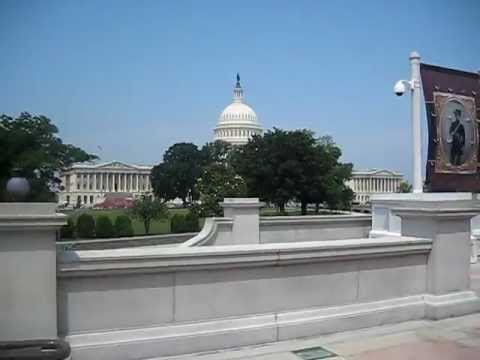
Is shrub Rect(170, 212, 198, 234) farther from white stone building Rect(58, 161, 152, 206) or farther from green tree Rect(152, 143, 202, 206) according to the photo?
white stone building Rect(58, 161, 152, 206)

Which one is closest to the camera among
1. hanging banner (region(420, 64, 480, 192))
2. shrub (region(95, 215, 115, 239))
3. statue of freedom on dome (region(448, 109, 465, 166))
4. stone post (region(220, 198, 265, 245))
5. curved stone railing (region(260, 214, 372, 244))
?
hanging banner (region(420, 64, 480, 192))

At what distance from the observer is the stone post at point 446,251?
6.74 metres

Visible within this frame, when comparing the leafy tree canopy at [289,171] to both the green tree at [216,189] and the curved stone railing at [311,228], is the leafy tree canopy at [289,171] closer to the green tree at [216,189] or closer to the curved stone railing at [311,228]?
the green tree at [216,189]

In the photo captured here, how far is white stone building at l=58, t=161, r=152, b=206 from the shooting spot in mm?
122125

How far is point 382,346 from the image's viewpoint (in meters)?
5.55

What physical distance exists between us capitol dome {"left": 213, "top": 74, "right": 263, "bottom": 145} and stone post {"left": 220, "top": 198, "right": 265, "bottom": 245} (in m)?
116

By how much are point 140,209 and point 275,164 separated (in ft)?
76.3

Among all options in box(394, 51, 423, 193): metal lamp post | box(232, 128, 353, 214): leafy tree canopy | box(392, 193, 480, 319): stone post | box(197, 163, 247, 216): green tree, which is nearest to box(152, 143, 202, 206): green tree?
box(232, 128, 353, 214): leafy tree canopy

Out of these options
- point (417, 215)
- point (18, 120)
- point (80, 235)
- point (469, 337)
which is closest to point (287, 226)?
point (417, 215)

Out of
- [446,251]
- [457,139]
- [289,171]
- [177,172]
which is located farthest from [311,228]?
[177,172]

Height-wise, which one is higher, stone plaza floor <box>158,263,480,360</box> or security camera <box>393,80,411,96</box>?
security camera <box>393,80,411,96</box>

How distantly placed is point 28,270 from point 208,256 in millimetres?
1710

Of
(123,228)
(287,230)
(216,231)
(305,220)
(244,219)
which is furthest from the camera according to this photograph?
(123,228)

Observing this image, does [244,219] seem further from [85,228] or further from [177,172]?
[177,172]
